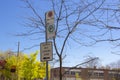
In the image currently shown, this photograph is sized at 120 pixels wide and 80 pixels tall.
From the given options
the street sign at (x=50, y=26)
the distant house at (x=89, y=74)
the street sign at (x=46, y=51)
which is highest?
the distant house at (x=89, y=74)

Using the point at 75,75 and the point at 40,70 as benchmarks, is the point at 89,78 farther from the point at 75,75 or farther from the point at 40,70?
the point at 40,70

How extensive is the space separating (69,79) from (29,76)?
49.6 metres

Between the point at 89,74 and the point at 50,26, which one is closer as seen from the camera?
the point at 50,26

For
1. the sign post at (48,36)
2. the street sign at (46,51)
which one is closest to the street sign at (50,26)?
the sign post at (48,36)

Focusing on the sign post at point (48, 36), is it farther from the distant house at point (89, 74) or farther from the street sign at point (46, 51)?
the distant house at point (89, 74)

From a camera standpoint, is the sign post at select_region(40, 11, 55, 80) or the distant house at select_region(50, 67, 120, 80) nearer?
the sign post at select_region(40, 11, 55, 80)

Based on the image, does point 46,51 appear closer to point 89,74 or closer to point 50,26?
point 50,26

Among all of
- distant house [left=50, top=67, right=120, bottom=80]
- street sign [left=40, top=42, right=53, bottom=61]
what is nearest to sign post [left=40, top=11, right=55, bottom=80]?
street sign [left=40, top=42, right=53, bottom=61]

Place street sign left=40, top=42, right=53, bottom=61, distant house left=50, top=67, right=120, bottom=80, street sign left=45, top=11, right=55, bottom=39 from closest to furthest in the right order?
street sign left=40, top=42, right=53, bottom=61
street sign left=45, top=11, right=55, bottom=39
distant house left=50, top=67, right=120, bottom=80

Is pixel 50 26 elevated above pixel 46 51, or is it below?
above

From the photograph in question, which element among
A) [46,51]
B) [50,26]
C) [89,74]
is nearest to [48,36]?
[50,26]

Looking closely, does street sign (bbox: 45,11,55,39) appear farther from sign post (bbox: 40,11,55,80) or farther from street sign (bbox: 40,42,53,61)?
street sign (bbox: 40,42,53,61)

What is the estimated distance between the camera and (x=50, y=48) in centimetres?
894

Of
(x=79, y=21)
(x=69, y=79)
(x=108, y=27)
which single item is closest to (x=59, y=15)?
(x=79, y=21)
